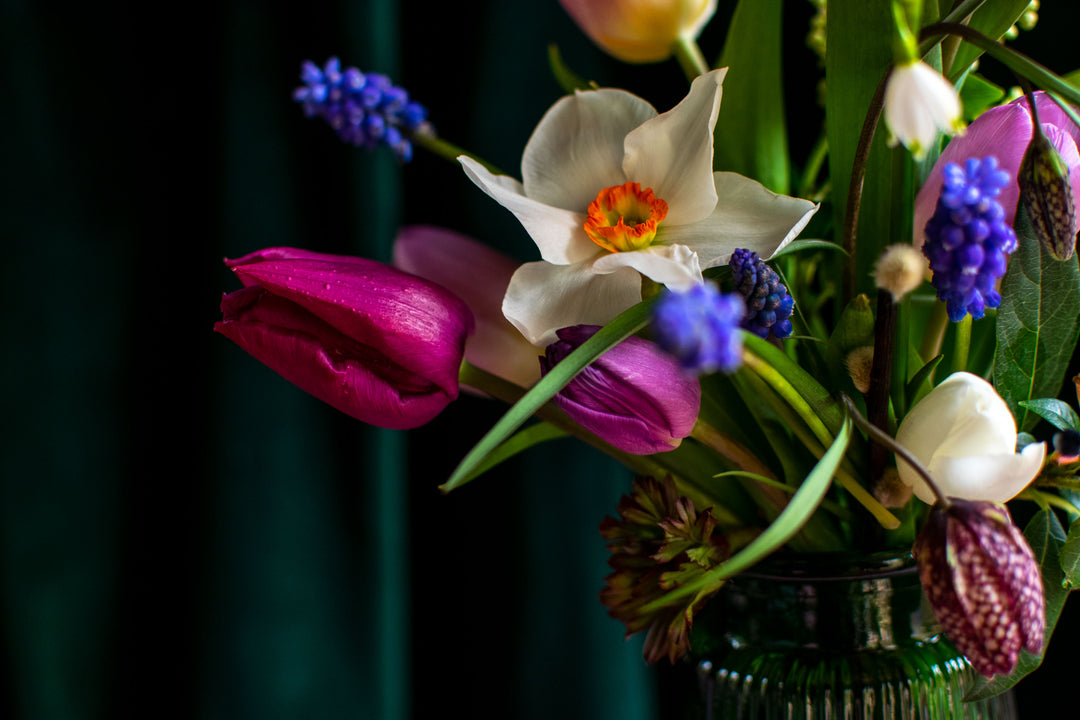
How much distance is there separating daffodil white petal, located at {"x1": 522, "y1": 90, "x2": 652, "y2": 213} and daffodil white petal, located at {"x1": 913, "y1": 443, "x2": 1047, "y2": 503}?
0.20m

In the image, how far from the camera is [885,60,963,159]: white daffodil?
28 centimetres

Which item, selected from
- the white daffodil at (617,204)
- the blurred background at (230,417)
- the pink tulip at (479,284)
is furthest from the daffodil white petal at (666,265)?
the blurred background at (230,417)

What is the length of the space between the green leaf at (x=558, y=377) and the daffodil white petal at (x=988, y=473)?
139 millimetres

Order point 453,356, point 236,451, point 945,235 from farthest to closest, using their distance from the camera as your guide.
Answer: point 236,451 → point 453,356 → point 945,235

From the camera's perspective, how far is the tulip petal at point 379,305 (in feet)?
1.24

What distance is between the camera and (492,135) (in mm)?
798

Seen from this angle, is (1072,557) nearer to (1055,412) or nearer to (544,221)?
(1055,412)

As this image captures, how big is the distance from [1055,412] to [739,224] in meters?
0.16

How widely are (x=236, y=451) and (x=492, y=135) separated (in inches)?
14.2

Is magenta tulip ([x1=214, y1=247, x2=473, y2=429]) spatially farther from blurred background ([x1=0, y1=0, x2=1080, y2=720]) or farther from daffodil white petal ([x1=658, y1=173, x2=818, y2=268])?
blurred background ([x1=0, y1=0, x2=1080, y2=720])

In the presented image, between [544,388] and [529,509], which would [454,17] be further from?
[544,388]

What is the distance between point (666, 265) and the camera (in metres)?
0.37

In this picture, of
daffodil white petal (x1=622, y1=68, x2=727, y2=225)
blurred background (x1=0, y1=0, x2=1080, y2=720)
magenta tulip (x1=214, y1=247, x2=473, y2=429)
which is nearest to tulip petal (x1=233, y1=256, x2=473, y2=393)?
magenta tulip (x1=214, y1=247, x2=473, y2=429)

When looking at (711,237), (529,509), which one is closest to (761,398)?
(711,237)
